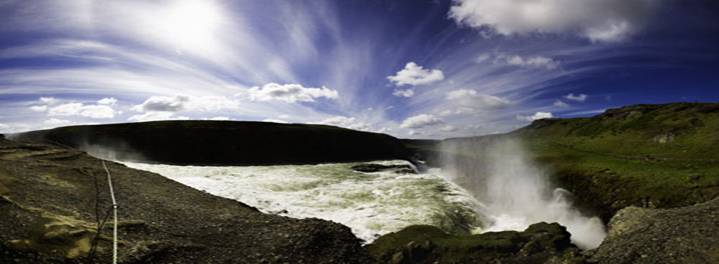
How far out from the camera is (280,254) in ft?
45.4

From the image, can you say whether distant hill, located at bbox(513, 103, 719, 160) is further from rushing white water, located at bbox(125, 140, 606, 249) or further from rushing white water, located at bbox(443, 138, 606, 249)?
rushing white water, located at bbox(125, 140, 606, 249)

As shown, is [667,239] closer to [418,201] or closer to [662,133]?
[418,201]

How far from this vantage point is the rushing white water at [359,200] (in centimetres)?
2675

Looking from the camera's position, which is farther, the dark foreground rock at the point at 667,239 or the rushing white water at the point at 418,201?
the rushing white water at the point at 418,201

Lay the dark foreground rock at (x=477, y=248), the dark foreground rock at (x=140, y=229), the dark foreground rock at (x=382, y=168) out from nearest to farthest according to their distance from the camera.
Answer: the dark foreground rock at (x=140, y=229)
the dark foreground rock at (x=477, y=248)
the dark foreground rock at (x=382, y=168)

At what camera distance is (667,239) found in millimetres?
15133

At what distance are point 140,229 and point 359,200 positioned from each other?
71.4ft

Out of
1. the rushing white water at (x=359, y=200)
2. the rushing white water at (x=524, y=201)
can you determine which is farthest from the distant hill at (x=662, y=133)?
the rushing white water at (x=359, y=200)

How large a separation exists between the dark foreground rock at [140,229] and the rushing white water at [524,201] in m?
18.6

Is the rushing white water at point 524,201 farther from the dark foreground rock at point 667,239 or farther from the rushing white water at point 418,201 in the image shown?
the dark foreground rock at point 667,239

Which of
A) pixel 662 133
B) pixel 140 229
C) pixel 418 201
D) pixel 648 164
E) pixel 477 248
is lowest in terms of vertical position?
pixel 477 248

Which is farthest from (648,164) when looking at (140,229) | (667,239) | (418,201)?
(140,229)

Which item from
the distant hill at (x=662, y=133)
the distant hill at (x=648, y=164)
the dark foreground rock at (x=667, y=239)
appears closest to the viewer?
the dark foreground rock at (x=667, y=239)

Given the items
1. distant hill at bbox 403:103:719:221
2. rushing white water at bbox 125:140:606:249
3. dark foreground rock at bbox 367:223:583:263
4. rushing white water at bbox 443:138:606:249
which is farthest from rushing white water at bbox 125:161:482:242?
distant hill at bbox 403:103:719:221
